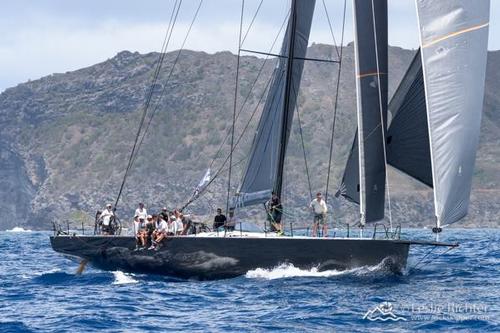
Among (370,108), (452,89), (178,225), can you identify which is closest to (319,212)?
(370,108)

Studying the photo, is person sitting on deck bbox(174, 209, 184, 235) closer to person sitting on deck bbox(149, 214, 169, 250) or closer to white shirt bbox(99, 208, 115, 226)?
person sitting on deck bbox(149, 214, 169, 250)

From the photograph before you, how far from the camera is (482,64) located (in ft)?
71.7

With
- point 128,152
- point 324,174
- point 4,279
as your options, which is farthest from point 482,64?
point 128,152

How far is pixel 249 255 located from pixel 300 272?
125 centimetres

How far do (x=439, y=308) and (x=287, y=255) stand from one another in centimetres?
521

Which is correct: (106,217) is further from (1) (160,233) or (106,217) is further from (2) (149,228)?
(1) (160,233)

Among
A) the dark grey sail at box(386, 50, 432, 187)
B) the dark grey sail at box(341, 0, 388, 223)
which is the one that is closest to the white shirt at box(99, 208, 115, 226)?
the dark grey sail at box(341, 0, 388, 223)

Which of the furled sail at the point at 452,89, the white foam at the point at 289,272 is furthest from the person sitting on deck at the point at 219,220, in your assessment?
the furled sail at the point at 452,89

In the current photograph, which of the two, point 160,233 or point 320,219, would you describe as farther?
point 160,233

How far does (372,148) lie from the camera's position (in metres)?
24.0

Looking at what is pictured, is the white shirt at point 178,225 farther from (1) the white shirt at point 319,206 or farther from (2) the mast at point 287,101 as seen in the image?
(1) the white shirt at point 319,206

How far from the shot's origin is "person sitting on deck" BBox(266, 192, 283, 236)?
2553 centimetres

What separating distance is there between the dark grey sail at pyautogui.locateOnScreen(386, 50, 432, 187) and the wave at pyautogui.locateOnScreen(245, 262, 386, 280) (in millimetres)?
2291

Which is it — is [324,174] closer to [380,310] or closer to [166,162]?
[166,162]
